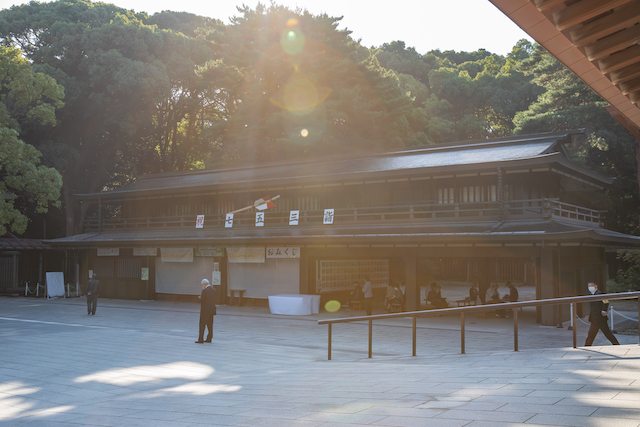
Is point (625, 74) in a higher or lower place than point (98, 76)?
lower

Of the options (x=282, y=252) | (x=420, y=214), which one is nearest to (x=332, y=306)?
(x=282, y=252)

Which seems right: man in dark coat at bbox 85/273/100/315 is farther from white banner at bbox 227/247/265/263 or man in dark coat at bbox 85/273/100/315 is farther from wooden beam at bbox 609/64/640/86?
wooden beam at bbox 609/64/640/86

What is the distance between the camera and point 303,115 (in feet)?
123

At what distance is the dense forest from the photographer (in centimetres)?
3372

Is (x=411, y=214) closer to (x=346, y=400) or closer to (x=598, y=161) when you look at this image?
(x=346, y=400)

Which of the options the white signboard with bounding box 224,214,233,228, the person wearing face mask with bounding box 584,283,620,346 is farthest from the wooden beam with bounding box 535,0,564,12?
the white signboard with bounding box 224,214,233,228

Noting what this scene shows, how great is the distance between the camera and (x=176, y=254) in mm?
27109

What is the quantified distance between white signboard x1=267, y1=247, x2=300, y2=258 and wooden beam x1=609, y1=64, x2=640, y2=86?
19496mm

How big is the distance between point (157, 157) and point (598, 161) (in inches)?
1464

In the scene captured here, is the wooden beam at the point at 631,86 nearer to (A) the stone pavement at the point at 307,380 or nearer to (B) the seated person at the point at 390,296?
(A) the stone pavement at the point at 307,380

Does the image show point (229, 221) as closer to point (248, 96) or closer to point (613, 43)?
point (248, 96)

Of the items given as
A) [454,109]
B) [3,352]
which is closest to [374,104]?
[454,109]

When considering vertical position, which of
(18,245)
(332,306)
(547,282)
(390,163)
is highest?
(390,163)

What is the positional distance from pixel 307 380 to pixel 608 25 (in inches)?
266
